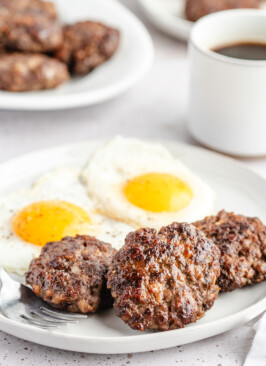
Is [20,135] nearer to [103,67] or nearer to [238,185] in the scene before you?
[103,67]

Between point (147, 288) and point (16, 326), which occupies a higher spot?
point (147, 288)

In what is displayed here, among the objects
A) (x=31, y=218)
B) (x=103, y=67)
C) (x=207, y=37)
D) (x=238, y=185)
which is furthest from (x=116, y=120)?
(x=31, y=218)

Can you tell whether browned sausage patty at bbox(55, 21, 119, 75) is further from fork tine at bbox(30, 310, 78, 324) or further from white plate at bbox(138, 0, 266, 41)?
fork tine at bbox(30, 310, 78, 324)

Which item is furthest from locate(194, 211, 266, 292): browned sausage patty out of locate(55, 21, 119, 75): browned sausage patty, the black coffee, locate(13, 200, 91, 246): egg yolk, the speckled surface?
locate(55, 21, 119, 75): browned sausage patty

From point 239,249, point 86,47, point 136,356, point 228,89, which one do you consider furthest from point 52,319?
point 86,47

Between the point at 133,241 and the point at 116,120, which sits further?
the point at 116,120

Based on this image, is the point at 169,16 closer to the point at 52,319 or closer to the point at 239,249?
the point at 239,249
